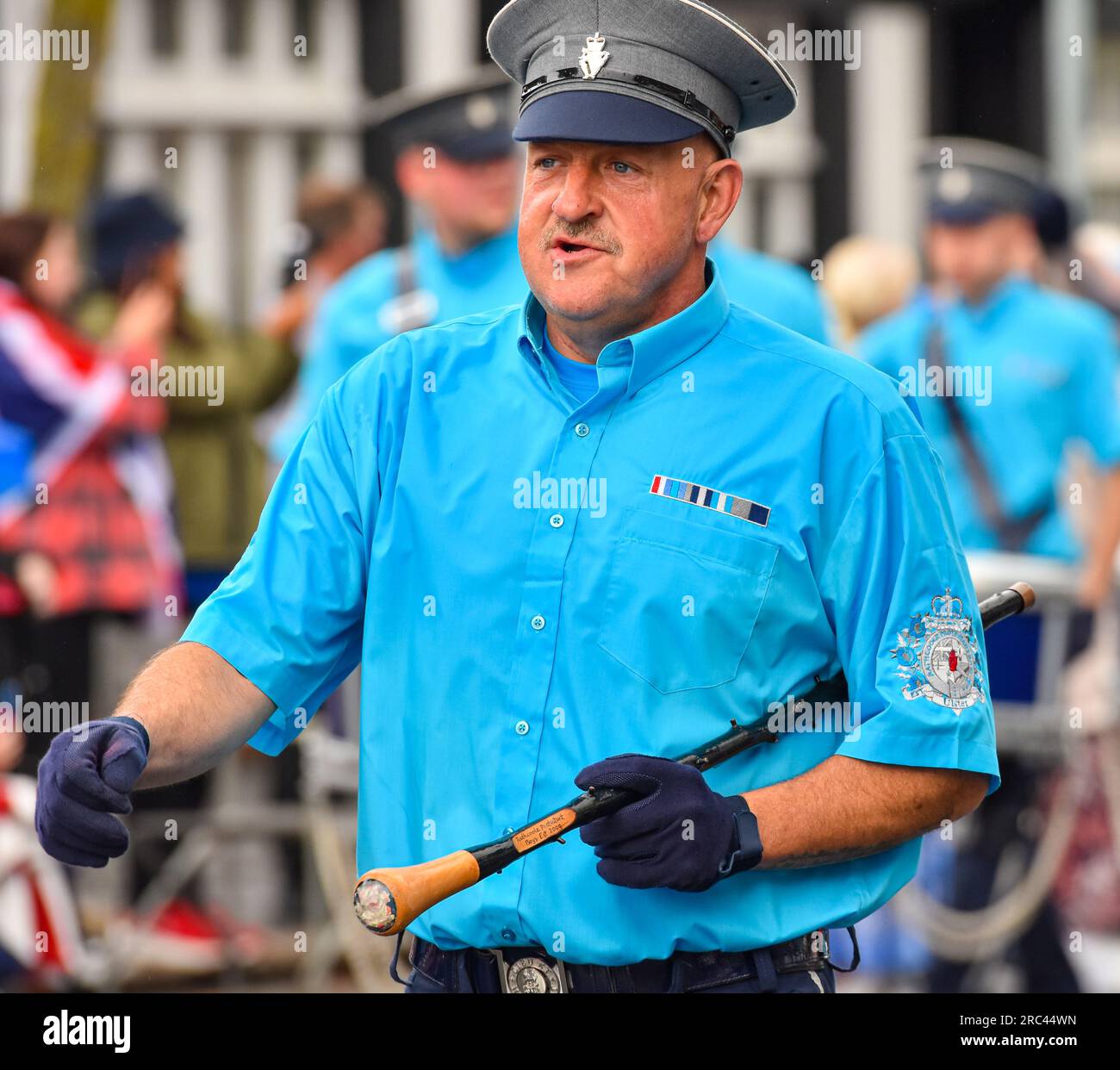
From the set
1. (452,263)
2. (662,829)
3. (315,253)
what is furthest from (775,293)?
(662,829)

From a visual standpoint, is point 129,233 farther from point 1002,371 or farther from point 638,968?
point 638,968

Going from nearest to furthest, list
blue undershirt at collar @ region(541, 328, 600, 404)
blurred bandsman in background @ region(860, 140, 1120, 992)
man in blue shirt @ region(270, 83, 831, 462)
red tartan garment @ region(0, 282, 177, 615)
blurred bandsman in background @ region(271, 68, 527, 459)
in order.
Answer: blue undershirt at collar @ region(541, 328, 600, 404)
man in blue shirt @ region(270, 83, 831, 462)
blurred bandsman in background @ region(271, 68, 527, 459)
red tartan garment @ region(0, 282, 177, 615)
blurred bandsman in background @ region(860, 140, 1120, 992)

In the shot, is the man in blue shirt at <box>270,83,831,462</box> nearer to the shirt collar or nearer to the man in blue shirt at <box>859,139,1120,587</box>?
the man in blue shirt at <box>859,139,1120,587</box>

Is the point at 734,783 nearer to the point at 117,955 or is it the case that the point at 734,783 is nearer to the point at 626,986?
the point at 626,986

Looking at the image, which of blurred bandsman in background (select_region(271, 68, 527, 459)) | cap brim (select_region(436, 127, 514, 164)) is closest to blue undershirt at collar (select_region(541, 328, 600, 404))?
blurred bandsman in background (select_region(271, 68, 527, 459))

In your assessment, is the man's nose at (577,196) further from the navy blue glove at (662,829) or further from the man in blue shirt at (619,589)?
the navy blue glove at (662,829)

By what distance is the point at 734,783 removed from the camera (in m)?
2.74

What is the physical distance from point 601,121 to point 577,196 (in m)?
0.10

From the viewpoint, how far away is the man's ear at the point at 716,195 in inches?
114

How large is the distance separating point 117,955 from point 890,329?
3031 mm

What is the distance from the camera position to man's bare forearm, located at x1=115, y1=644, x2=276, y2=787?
2.68 meters

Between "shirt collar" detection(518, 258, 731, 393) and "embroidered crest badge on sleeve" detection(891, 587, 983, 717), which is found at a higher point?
"shirt collar" detection(518, 258, 731, 393)

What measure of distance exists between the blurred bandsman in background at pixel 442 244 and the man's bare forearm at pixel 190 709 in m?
3.02
